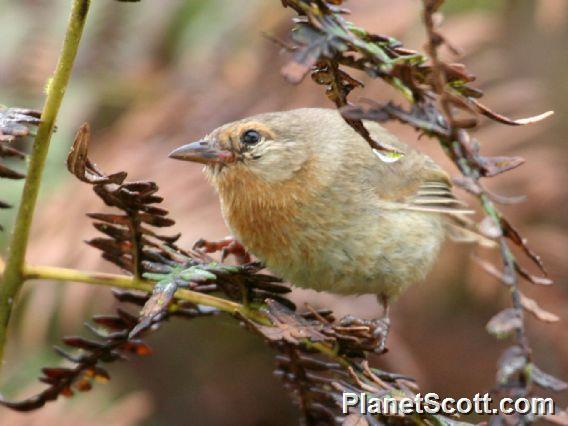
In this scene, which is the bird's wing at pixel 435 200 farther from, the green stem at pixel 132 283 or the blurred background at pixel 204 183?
the green stem at pixel 132 283

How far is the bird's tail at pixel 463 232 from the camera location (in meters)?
3.42

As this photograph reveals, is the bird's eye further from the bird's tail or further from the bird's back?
the bird's tail

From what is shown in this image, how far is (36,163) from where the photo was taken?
58.6 inches

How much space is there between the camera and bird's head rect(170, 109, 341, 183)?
2711mm

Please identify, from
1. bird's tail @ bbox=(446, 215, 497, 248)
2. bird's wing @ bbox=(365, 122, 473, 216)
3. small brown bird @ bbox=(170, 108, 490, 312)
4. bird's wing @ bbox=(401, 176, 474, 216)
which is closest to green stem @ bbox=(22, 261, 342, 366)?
small brown bird @ bbox=(170, 108, 490, 312)

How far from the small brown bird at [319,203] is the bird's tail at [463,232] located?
32 cm

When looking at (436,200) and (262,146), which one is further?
(436,200)

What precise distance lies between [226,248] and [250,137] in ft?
1.93

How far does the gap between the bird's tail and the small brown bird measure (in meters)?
0.32

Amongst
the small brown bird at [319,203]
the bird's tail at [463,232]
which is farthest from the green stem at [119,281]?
the bird's tail at [463,232]

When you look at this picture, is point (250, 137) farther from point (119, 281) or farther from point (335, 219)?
point (119, 281)

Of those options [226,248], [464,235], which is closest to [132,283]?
[226,248]

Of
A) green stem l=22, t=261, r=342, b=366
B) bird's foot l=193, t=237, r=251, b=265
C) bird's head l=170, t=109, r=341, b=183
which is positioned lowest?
green stem l=22, t=261, r=342, b=366

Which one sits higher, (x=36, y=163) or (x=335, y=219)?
(x=335, y=219)
